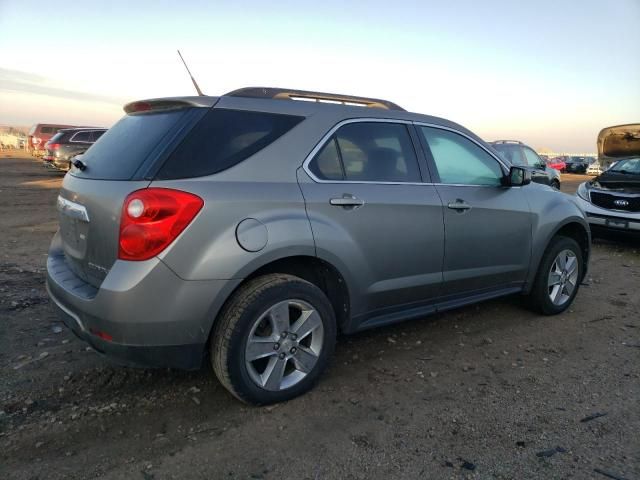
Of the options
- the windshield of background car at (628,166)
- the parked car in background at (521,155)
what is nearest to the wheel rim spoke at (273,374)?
the windshield of background car at (628,166)

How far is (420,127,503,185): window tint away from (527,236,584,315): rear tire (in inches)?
37.9

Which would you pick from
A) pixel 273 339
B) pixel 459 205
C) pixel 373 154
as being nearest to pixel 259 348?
pixel 273 339

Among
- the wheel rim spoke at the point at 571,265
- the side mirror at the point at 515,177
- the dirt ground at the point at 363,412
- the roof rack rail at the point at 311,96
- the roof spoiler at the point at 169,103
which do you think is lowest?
the dirt ground at the point at 363,412

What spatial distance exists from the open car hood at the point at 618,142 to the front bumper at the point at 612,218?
21.0 ft

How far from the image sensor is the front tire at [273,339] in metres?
2.79

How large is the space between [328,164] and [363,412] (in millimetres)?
1510

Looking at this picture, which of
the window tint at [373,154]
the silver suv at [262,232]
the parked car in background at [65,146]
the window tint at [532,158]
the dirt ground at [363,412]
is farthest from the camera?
the parked car in background at [65,146]

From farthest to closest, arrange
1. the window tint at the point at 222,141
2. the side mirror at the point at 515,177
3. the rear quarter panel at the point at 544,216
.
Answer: the rear quarter panel at the point at 544,216 → the side mirror at the point at 515,177 → the window tint at the point at 222,141

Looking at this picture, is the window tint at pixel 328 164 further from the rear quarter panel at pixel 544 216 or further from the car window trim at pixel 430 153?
the rear quarter panel at pixel 544 216

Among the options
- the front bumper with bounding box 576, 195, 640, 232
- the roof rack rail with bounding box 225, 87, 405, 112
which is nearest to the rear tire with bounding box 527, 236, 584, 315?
the roof rack rail with bounding box 225, 87, 405, 112

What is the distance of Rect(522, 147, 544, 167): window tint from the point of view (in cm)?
1327

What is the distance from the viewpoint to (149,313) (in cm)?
258

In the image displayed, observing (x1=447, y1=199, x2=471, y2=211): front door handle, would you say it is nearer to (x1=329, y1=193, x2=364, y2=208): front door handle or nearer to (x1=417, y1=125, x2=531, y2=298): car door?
(x1=417, y1=125, x2=531, y2=298): car door

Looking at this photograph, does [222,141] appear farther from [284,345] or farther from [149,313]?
[284,345]
